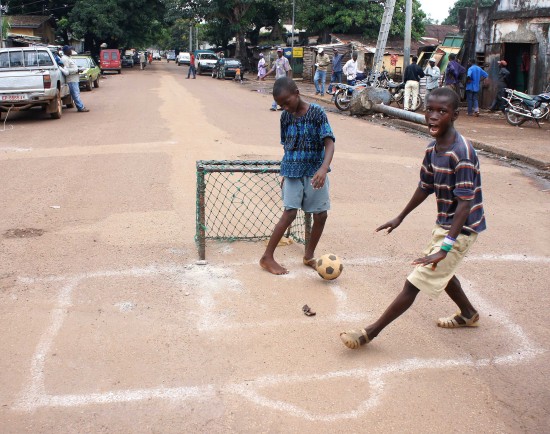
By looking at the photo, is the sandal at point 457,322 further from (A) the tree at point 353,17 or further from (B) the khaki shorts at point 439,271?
(A) the tree at point 353,17

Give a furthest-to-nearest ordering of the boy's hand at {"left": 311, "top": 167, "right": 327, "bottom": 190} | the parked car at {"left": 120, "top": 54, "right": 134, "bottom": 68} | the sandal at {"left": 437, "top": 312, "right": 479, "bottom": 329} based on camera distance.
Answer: the parked car at {"left": 120, "top": 54, "right": 134, "bottom": 68} < the boy's hand at {"left": 311, "top": 167, "right": 327, "bottom": 190} < the sandal at {"left": 437, "top": 312, "right": 479, "bottom": 329}

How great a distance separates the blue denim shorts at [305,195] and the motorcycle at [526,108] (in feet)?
38.2

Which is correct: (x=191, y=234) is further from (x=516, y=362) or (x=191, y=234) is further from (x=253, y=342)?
(x=516, y=362)

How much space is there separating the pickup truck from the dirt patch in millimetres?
8657

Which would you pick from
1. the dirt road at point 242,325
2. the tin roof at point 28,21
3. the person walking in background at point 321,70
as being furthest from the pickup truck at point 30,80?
the tin roof at point 28,21

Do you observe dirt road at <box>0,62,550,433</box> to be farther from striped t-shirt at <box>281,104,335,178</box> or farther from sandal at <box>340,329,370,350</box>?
striped t-shirt at <box>281,104,335,178</box>

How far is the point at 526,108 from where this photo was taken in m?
14.8

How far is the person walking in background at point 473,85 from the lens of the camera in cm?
1652

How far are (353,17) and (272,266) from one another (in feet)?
113

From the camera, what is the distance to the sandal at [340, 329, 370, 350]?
3529mm

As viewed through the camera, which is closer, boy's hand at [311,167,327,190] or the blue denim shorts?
boy's hand at [311,167,327,190]

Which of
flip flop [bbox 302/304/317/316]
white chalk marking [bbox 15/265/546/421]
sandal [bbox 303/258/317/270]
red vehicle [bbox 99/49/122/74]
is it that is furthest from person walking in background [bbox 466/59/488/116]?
red vehicle [bbox 99/49/122/74]

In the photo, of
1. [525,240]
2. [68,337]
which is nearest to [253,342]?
[68,337]

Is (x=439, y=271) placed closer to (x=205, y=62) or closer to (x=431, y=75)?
(x=431, y=75)
